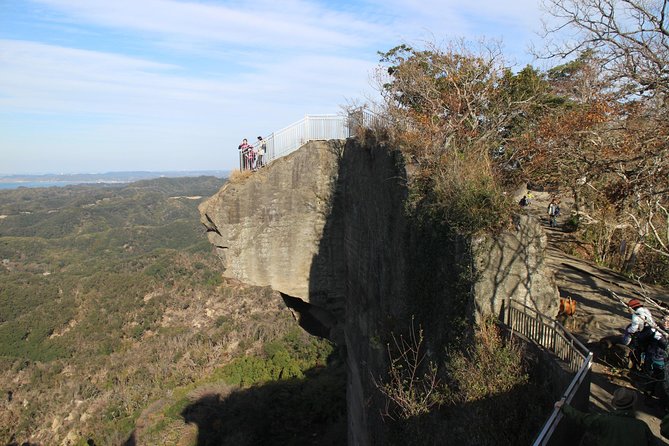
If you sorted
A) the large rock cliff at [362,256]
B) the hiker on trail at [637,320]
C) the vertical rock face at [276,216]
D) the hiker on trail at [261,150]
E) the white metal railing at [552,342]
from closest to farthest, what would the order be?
the white metal railing at [552,342] → the hiker on trail at [637,320] → the large rock cliff at [362,256] → the vertical rock face at [276,216] → the hiker on trail at [261,150]

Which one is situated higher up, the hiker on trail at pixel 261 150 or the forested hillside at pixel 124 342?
the hiker on trail at pixel 261 150

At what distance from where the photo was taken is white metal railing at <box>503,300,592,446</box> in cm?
445

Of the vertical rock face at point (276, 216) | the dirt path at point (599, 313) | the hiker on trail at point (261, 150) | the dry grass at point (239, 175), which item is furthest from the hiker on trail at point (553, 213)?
the dry grass at point (239, 175)

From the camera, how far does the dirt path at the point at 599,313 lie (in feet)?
18.9

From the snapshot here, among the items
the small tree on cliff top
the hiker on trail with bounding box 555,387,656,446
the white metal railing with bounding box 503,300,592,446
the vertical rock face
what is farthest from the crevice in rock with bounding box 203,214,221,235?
the hiker on trail with bounding box 555,387,656,446

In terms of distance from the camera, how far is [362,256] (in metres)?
13.4

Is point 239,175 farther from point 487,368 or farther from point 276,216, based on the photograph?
point 487,368

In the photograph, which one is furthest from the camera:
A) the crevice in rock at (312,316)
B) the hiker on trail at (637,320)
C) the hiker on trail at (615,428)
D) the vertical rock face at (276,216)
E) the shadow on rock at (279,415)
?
the shadow on rock at (279,415)

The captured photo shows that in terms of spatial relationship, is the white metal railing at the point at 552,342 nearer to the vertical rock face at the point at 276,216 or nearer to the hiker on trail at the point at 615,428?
the hiker on trail at the point at 615,428

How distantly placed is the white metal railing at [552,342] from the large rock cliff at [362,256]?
28 centimetres

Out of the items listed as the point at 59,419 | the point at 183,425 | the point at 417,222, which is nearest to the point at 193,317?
the point at 59,419

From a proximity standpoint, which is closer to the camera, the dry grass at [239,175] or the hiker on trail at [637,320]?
the hiker on trail at [637,320]

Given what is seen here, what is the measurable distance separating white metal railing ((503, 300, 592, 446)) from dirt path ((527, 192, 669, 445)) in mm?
648

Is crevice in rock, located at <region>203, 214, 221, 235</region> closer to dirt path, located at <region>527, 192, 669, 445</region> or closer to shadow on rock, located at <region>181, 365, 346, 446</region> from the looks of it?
dirt path, located at <region>527, 192, 669, 445</region>
